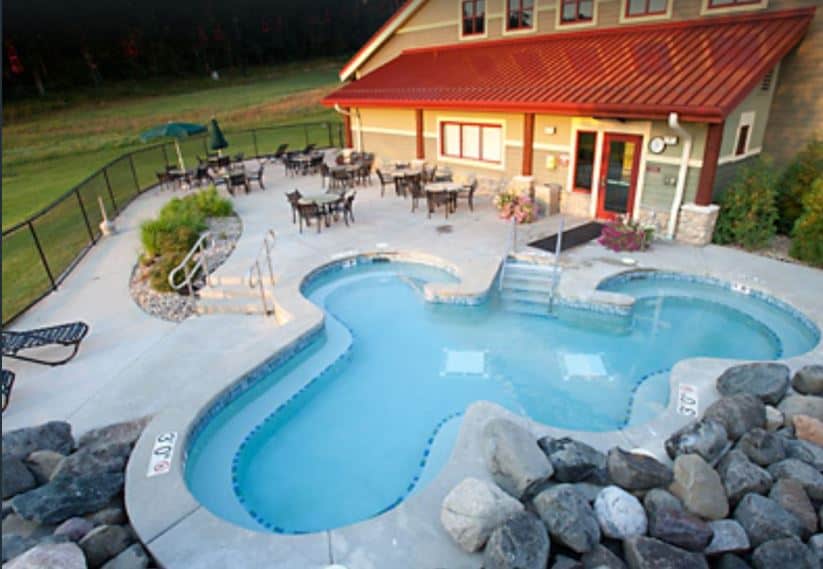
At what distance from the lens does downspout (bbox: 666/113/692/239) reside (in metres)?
10.2

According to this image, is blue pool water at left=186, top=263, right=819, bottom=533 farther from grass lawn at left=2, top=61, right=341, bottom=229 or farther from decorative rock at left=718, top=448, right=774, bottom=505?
grass lawn at left=2, top=61, right=341, bottom=229

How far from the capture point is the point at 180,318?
30.2ft

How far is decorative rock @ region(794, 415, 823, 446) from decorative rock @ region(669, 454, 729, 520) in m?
1.38

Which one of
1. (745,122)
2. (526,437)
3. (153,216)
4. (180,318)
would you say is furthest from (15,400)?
(745,122)

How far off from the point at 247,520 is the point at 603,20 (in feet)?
45.8

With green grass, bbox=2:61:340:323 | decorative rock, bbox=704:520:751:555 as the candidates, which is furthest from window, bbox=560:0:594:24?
green grass, bbox=2:61:340:323

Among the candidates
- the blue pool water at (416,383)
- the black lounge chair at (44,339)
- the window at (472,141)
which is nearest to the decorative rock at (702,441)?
the blue pool water at (416,383)

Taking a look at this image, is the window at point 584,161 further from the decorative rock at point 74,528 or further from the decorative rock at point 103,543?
the decorative rock at point 74,528

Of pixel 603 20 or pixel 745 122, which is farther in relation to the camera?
pixel 603 20

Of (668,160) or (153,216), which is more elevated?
(668,160)

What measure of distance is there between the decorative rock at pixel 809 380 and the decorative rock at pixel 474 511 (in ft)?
12.7

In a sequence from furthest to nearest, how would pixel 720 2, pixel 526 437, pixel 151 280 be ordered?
pixel 720 2 < pixel 151 280 < pixel 526 437

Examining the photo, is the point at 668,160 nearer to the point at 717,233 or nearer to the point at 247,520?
the point at 717,233

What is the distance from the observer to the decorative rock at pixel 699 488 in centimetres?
446
